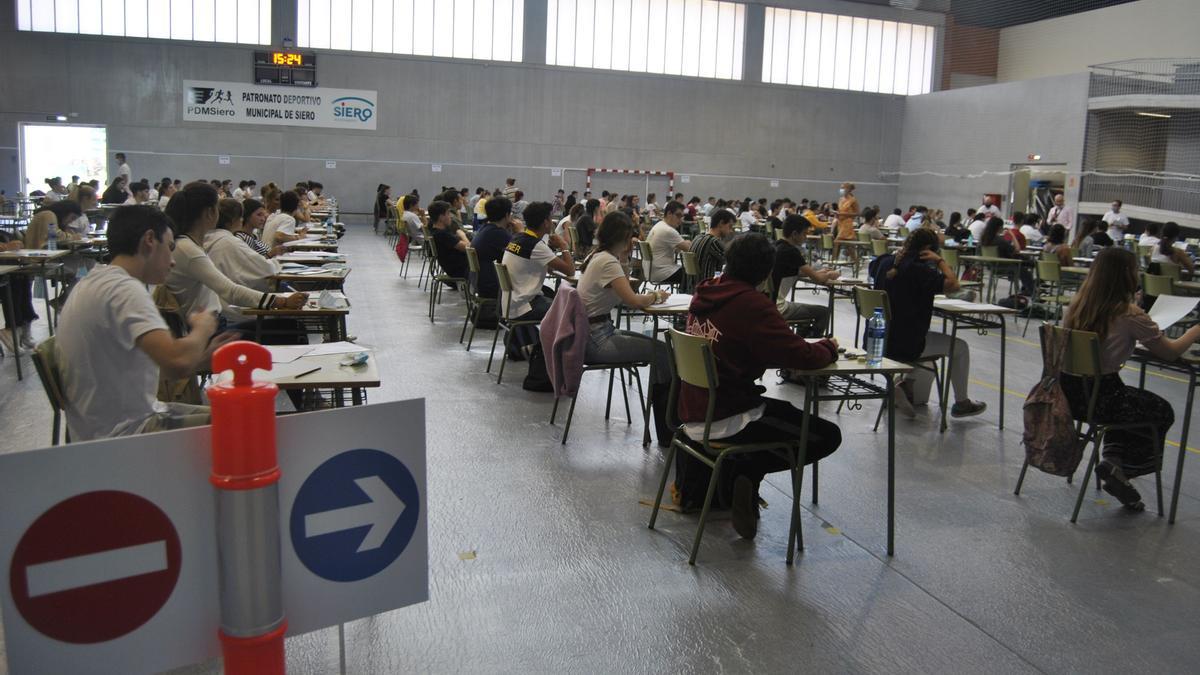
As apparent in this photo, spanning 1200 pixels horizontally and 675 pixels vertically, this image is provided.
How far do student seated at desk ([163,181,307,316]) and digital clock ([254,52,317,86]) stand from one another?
18319 mm

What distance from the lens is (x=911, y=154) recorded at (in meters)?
25.6

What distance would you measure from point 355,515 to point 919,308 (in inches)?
175

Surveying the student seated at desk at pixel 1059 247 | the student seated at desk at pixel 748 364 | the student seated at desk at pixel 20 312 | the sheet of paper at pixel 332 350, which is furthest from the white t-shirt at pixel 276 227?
the student seated at desk at pixel 1059 247

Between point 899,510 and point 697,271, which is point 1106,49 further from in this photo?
point 899,510

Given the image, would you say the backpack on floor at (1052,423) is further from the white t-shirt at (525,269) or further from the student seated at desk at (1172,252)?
the student seated at desk at (1172,252)

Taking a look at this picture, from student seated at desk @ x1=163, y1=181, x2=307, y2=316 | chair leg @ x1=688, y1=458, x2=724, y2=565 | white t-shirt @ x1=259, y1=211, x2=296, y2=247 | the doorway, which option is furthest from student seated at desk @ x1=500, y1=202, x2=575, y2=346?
the doorway

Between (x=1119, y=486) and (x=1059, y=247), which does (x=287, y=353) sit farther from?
(x=1059, y=247)

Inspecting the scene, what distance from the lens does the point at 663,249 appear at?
937cm

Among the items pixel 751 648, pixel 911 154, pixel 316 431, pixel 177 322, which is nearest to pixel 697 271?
pixel 177 322

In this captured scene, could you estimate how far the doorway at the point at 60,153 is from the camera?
67.8 feet

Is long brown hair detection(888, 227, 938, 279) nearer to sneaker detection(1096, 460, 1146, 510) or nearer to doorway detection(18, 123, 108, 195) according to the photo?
sneaker detection(1096, 460, 1146, 510)

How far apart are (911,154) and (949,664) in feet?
82.0

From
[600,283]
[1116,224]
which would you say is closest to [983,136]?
[1116,224]

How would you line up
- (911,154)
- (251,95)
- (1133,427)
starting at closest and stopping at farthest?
(1133,427), (251,95), (911,154)
